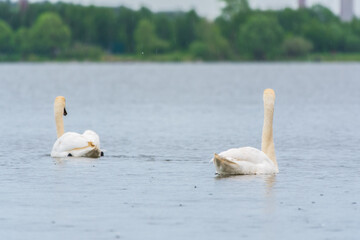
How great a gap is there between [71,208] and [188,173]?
20.6 ft

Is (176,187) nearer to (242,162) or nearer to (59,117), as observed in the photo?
(242,162)

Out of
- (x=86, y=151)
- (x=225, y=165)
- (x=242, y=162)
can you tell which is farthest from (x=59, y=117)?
(x=242, y=162)

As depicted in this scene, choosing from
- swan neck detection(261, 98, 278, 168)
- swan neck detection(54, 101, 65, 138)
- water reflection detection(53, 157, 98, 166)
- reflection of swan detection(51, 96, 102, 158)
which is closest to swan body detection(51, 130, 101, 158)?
reflection of swan detection(51, 96, 102, 158)

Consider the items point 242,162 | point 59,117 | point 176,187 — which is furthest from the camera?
point 59,117

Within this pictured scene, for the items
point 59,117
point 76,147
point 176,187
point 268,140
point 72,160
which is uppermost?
point 59,117

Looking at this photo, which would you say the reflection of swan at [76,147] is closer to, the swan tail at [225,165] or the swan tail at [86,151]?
the swan tail at [86,151]

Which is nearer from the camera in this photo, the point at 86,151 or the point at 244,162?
the point at 244,162

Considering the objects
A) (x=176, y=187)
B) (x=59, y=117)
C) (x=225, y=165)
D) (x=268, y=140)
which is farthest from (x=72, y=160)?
(x=176, y=187)

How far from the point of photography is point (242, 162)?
23.5 metres

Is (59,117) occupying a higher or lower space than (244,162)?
higher

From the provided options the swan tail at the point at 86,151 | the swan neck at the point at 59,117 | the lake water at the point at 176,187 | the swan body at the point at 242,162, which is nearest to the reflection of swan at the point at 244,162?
the swan body at the point at 242,162

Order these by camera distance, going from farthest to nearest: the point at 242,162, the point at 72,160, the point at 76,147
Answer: the point at 76,147, the point at 72,160, the point at 242,162

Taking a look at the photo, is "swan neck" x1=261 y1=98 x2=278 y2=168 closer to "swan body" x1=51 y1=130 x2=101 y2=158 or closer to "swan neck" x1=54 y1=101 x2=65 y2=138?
"swan body" x1=51 y1=130 x2=101 y2=158

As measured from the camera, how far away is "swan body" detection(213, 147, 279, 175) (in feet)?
76.8
